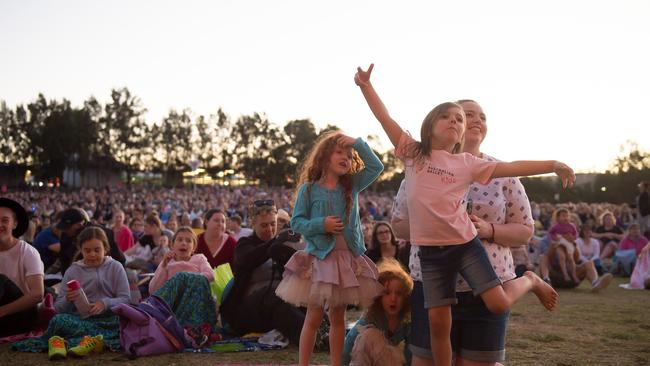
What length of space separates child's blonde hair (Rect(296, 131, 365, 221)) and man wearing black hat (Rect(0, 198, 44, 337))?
329 centimetres

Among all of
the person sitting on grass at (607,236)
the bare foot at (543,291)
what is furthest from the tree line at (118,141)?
the bare foot at (543,291)

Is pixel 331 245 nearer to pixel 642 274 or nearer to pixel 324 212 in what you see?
pixel 324 212

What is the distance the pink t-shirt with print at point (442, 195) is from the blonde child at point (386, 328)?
1.10 metres

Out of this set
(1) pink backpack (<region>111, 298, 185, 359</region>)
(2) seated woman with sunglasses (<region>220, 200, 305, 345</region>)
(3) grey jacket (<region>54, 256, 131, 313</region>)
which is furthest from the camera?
(3) grey jacket (<region>54, 256, 131, 313</region>)

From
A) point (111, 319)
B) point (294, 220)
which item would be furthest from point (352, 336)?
point (111, 319)

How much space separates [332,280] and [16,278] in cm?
373

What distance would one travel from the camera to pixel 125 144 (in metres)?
68.6

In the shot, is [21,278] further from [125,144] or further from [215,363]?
[125,144]

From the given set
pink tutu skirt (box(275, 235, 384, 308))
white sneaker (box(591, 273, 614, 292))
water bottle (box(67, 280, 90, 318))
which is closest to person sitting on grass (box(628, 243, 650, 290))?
white sneaker (box(591, 273, 614, 292))

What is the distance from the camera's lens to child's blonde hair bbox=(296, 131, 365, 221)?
397cm

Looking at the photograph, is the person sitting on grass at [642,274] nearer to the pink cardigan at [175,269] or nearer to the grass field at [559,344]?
the grass field at [559,344]

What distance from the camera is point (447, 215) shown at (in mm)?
3047

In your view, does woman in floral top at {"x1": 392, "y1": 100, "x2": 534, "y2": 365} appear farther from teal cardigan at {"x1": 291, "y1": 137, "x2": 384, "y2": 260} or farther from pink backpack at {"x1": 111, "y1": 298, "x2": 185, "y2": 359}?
pink backpack at {"x1": 111, "y1": 298, "x2": 185, "y2": 359}

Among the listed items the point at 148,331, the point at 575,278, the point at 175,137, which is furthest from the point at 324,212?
the point at 175,137
